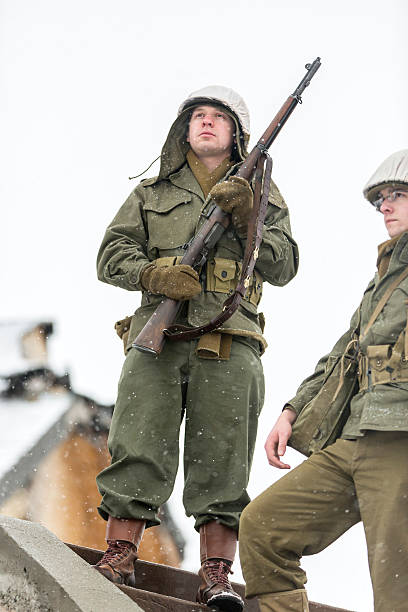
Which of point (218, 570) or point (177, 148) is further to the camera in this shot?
point (177, 148)

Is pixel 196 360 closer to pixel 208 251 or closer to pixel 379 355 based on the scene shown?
pixel 208 251

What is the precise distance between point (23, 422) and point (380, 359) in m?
5.96

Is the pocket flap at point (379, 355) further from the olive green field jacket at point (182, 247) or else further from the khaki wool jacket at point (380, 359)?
the olive green field jacket at point (182, 247)

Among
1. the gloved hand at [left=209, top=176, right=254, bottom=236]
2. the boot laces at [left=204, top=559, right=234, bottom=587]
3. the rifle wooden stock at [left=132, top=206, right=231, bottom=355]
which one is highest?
the gloved hand at [left=209, top=176, right=254, bottom=236]

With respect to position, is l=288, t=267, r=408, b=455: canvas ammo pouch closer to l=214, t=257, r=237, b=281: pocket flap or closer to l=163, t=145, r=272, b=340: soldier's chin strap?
l=163, t=145, r=272, b=340: soldier's chin strap

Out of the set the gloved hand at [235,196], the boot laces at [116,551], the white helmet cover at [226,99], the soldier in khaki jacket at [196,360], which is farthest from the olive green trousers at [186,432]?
the white helmet cover at [226,99]

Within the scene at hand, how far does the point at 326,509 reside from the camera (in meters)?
Result: 2.95

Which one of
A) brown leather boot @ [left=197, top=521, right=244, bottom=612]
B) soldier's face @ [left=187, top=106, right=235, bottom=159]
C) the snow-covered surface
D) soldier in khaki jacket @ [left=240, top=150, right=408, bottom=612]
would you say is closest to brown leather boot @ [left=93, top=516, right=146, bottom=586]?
brown leather boot @ [left=197, top=521, right=244, bottom=612]

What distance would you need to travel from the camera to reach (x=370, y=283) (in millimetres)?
3354

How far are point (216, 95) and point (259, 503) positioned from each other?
196cm

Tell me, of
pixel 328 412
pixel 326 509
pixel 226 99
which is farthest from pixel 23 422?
pixel 326 509

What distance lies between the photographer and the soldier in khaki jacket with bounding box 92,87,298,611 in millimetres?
3541

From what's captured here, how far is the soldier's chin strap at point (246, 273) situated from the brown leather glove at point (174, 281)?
0.14 metres

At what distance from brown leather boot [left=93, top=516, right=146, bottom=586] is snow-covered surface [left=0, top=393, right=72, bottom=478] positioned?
4196 millimetres
